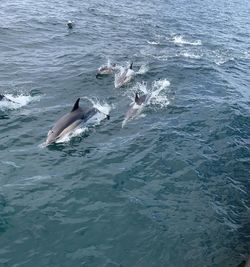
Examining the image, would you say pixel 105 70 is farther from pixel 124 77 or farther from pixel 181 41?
pixel 181 41

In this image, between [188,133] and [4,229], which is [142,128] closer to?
[188,133]

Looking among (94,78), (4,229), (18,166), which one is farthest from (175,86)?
(4,229)

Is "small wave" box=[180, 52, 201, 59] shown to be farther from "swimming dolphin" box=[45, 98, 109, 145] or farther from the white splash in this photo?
"swimming dolphin" box=[45, 98, 109, 145]

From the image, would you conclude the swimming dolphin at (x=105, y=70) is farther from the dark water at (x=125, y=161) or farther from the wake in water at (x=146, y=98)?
the wake in water at (x=146, y=98)

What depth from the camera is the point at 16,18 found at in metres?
40.3

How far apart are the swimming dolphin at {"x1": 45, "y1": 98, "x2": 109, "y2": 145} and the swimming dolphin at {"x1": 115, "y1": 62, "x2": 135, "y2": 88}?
5.03 metres

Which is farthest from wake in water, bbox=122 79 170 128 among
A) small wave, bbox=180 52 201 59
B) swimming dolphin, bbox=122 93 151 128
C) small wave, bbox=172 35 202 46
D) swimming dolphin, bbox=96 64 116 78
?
small wave, bbox=172 35 202 46

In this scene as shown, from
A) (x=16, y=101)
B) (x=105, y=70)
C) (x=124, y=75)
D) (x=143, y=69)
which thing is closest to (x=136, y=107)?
(x=124, y=75)

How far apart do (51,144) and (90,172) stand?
2.69 metres

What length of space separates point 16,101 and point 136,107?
679 cm

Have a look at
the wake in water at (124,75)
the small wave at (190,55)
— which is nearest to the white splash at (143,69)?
the wake in water at (124,75)

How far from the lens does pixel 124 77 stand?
28125 mm

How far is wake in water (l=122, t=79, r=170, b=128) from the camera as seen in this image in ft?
79.8

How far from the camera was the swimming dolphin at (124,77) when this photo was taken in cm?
2771
